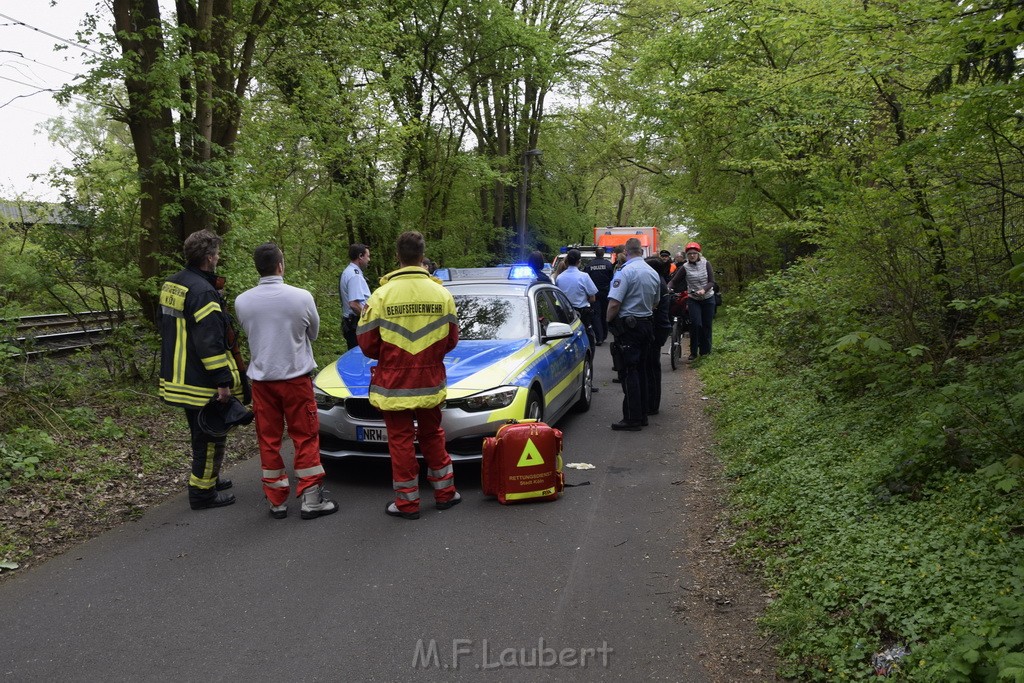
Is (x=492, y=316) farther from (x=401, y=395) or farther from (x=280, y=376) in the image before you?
(x=280, y=376)

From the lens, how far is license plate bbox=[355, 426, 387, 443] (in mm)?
6578

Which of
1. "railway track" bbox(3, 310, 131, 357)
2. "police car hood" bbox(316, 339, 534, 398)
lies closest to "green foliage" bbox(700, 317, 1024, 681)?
"police car hood" bbox(316, 339, 534, 398)

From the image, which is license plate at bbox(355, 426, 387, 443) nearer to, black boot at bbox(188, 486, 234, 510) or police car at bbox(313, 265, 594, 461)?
police car at bbox(313, 265, 594, 461)

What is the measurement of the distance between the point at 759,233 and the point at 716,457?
13199 mm

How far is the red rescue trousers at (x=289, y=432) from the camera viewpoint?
6.05 metres

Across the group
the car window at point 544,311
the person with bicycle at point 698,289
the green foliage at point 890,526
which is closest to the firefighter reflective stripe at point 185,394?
the car window at point 544,311

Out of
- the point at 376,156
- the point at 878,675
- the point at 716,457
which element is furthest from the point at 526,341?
the point at 376,156

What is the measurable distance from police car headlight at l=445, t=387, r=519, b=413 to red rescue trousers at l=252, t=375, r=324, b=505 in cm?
118

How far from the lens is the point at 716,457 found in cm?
769

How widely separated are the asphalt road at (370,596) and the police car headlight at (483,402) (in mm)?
736

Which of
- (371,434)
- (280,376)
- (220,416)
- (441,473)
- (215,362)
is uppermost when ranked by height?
(215,362)

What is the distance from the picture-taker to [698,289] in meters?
13.3

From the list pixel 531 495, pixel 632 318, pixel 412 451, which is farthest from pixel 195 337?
pixel 632 318

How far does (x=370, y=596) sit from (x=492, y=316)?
13.6 ft
